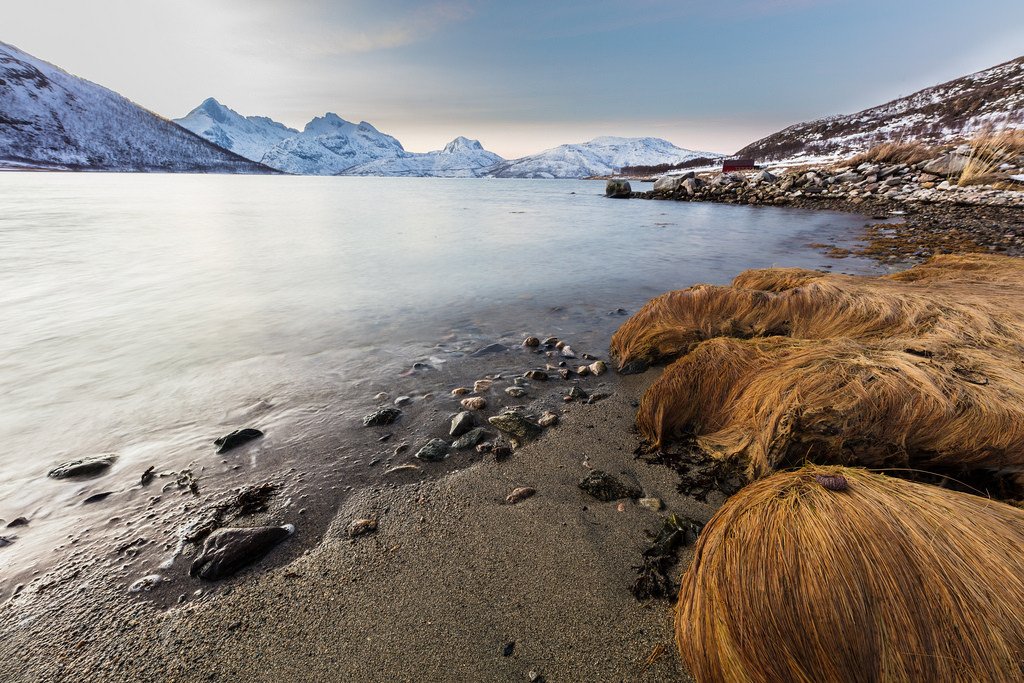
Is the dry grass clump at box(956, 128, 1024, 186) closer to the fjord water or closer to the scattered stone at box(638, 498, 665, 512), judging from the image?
the fjord water

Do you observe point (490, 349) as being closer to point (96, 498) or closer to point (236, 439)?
point (236, 439)

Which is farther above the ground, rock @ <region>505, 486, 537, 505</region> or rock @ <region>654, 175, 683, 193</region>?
rock @ <region>654, 175, 683, 193</region>

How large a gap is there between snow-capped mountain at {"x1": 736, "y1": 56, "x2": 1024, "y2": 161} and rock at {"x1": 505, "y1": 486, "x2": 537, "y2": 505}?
58.6 meters

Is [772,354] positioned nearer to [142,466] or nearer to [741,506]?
[741,506]

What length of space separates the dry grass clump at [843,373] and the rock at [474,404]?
1.36 m

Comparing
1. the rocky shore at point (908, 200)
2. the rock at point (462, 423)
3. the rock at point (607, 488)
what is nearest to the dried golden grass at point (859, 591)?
the rock at point (607, 488)

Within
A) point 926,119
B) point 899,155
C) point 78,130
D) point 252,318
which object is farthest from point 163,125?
point 926,119

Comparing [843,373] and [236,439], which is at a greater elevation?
[843,373]

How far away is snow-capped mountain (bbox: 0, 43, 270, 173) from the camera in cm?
11188

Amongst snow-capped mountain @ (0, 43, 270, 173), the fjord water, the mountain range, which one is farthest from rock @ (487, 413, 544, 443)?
snow-capped mountain @ (0, 43, 270, 173)

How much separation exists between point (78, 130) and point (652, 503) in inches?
7664

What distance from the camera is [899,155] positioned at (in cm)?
2469

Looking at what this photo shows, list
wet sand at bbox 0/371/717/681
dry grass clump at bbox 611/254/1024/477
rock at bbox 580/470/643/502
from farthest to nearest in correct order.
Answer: rock at bbox 580/470/643/502 < dry grass clump at bbox 611/254/1024/477 < wet sand at bbox 0/371/717/681

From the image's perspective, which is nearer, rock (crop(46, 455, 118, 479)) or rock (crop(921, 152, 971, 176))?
rock (crop(46, 455, 118, 479))
